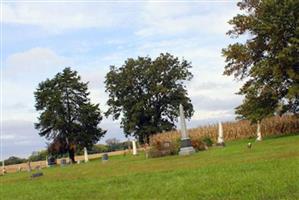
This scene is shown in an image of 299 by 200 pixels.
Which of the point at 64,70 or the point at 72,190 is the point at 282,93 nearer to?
the point at 72,190

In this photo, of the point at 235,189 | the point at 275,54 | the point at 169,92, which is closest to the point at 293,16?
the point at 275,54

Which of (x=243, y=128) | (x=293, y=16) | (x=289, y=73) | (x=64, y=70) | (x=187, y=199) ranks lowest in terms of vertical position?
(x=187, y=199)

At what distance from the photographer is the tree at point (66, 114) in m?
64.8

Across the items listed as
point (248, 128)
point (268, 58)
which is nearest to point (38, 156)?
point (248, 128)

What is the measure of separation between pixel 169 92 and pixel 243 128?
25285 millimetres

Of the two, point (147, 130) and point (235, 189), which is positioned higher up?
point (147, 130)

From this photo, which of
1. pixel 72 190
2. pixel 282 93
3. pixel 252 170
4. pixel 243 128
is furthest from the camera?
pixel 243 128

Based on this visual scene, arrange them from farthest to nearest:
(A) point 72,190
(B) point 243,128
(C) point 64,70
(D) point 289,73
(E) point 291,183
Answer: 1. (C) point 64,70
2. (B) point 243,128
3. (D) point 289,73
4. (A) point 72,190
5. (E) point 291,183

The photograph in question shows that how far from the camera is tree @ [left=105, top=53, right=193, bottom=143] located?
69812 millimetres

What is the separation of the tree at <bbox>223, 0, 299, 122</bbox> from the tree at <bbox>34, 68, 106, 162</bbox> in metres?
30.2

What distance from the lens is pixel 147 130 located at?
69.1m

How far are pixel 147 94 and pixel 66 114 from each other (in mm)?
11621

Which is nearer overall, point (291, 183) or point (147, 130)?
point (291, 183)

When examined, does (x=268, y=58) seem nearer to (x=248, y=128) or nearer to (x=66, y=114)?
(x=248, y=128)
